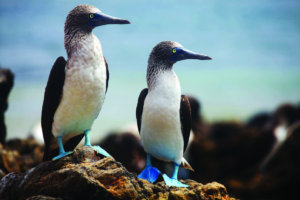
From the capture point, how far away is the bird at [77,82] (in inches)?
177

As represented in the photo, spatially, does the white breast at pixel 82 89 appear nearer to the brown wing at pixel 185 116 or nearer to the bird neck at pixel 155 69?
the bird neck at pixel 155 69

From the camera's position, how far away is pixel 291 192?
10039mm

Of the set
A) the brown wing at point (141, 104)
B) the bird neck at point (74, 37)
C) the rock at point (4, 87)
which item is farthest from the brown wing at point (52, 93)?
the rock at point (4, 87)

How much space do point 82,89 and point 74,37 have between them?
0.63 metres

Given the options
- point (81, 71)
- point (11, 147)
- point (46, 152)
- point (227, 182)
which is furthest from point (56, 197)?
point (227, 182)

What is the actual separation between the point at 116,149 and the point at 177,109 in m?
5.50

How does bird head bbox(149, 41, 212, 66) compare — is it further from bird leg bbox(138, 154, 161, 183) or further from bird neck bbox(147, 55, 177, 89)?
bird leg bbox(138, 154, 161, 183)

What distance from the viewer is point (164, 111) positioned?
4754 mm

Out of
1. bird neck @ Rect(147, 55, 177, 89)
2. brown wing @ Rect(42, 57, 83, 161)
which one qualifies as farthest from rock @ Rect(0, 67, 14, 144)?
bird neck @ Rect(147, 55, 177, 89)

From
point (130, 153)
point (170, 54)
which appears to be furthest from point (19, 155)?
point (170, 54)

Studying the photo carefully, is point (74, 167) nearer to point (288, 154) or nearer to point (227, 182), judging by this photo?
point (288, 154)

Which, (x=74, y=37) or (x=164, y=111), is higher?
(x=74, y=37)

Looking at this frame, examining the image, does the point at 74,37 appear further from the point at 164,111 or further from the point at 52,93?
the point at 164,111

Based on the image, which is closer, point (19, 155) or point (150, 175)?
point (150, 175)
